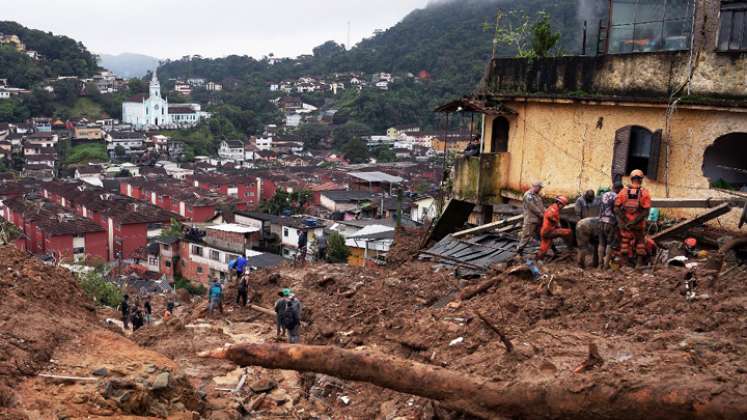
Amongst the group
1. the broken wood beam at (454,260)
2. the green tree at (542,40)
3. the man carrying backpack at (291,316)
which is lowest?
the man carrying backpack at (291,316)

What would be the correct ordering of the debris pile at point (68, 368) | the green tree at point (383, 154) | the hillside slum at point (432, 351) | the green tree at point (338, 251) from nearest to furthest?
the hillside slum at point (432, 351) → the debris pile at point (68, 368) → the green tree at point (338, 251) → the green tree at point (383, 154)

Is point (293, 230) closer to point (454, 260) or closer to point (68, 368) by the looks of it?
point (454, 260)

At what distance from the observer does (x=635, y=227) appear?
10.2 meters

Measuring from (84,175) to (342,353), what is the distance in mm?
75583

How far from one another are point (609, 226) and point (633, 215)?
0.44 metres

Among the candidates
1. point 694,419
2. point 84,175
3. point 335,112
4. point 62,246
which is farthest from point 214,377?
point 335,112

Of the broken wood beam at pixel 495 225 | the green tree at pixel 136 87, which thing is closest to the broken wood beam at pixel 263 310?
the broken wood beam at pixel 495 225

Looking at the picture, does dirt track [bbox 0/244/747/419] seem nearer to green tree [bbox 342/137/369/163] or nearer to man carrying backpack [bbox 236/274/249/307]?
man carrying backpack [bbox 236/274/249/307]

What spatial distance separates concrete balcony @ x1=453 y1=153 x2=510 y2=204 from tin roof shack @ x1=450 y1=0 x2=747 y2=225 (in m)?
0.02

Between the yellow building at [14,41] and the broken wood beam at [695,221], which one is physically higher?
the yellow building at [14,41]

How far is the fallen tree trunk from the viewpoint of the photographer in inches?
210

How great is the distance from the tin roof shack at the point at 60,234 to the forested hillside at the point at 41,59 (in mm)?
68966

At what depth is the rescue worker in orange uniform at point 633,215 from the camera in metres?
9.88

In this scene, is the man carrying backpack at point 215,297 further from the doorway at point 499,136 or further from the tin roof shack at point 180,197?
the tin roof shack at point 180,197
